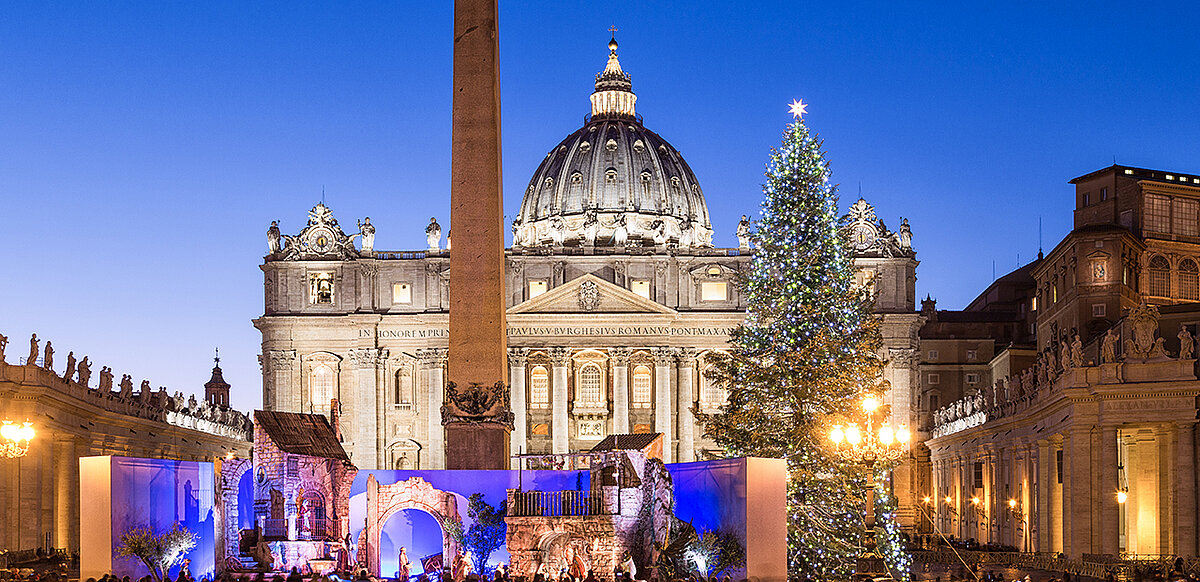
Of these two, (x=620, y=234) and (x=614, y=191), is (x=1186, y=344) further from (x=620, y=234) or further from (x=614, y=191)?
(x=614, y=191)

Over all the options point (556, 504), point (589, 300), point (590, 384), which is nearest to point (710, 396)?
point (590, 384)

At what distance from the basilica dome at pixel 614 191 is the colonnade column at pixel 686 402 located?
73.0 ft

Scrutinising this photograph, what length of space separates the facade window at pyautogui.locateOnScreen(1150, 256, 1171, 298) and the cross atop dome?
73.4 m

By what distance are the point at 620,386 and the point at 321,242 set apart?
750 inches

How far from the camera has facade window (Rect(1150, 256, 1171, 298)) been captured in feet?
193

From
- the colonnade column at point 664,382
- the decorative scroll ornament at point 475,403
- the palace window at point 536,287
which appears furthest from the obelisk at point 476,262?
the palace window at point 536,287

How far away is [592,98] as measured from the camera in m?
131

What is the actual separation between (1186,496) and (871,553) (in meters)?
9.53

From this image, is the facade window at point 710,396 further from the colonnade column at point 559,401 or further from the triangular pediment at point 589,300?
the colonnade column at point 559,401

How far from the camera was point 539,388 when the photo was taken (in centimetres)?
9475

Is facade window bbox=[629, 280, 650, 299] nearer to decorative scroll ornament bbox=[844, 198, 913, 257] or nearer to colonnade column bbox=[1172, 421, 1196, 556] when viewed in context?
decorative scroll ornament bbox=[844, 198, 913, 257]

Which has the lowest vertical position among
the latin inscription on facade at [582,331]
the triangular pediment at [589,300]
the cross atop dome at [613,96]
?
the latin inscription on facade at [582,331]

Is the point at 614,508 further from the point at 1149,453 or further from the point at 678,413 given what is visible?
the point at 678,413

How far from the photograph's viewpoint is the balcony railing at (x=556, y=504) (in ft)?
97.2
